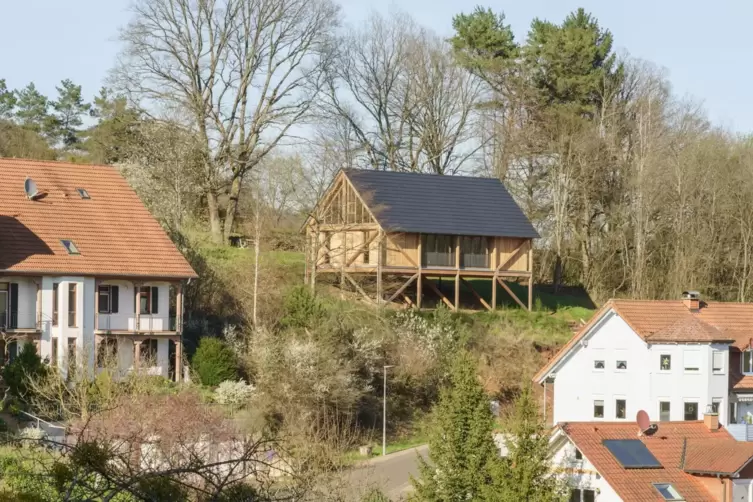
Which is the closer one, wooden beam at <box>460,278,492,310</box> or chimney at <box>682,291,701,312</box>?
chimney at <box>682,291,701,312</box>

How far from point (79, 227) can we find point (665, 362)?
20.6 meters

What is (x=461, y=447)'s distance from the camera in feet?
117

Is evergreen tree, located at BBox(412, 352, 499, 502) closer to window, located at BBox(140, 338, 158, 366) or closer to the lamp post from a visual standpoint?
the lamp post

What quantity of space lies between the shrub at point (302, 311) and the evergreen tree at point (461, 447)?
10.1 m

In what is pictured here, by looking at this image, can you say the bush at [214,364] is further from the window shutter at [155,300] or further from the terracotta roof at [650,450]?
the terracotta roof at [650,450]

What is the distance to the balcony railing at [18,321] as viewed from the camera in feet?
143

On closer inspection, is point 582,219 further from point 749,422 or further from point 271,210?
point 749,422

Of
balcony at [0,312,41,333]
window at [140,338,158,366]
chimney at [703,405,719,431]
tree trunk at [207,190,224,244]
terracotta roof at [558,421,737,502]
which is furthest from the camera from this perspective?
tree trunk at [207,190,224,244]

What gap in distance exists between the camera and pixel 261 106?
202 feet

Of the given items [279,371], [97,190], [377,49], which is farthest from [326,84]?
[279,371]

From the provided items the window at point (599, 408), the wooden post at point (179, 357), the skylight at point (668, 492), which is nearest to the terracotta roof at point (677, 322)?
the window at point (599, 408)

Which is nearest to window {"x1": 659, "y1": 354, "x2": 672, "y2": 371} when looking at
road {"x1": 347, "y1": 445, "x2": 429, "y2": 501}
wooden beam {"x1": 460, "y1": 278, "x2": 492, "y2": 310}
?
wooden beam {"x1": 460, "y1": 278, "x2": 492, "y2": 310}

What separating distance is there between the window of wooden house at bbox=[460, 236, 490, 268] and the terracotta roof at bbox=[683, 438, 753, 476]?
1725 centimetres

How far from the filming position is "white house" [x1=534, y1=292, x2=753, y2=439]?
167 feet
